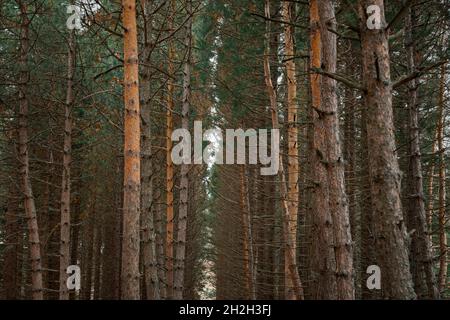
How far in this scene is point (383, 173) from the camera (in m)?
3.94

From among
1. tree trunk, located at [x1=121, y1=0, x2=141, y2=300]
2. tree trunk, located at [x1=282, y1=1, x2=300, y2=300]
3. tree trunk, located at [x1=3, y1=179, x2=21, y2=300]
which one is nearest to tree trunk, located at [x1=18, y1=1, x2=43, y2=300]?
tree trunk, located at [x1=121, y1=0, x2=141, y2=300]

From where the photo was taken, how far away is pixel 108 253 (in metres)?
17.7

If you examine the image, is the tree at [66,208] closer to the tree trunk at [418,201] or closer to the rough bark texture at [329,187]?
the rough bark texture at [329,187]

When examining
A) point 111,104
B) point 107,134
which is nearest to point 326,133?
point 111,104

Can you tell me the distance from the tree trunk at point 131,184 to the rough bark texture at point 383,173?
2673 millimetres

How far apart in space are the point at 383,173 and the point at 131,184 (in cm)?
281

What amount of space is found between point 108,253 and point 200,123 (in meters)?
8.59

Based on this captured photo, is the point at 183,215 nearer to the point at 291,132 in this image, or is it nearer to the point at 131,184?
the point at 291,132

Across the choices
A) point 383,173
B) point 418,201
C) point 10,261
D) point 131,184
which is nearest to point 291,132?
point 418,201

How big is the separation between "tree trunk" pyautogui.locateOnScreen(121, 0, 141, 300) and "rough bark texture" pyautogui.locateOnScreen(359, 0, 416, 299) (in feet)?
8.77

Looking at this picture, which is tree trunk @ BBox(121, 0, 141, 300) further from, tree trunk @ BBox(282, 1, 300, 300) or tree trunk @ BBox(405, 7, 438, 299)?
tree trunk @ BBox(405, 7, 438, 299)

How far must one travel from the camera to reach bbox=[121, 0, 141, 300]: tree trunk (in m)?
4.92

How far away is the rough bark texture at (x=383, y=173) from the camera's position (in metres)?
3.82

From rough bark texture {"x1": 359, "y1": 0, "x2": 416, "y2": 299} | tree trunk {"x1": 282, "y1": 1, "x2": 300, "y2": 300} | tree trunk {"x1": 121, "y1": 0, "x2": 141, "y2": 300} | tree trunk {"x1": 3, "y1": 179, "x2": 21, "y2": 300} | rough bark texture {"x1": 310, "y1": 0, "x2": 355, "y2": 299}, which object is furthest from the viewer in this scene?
tree trunk {"x1": 3, "y1": 179, "x2": 21, "y2": 300}
